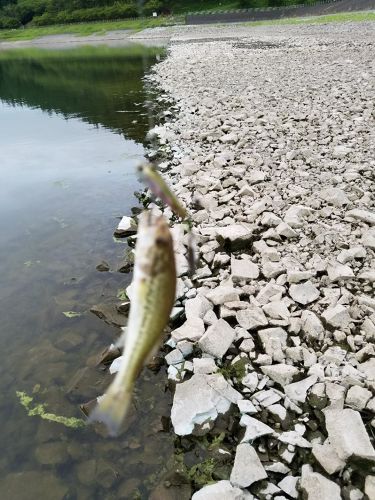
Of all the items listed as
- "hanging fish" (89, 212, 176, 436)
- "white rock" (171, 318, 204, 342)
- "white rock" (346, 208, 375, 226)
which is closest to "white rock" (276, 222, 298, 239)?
"white rock" (346, 208, 375, 226)

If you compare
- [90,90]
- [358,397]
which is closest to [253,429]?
[358,397]

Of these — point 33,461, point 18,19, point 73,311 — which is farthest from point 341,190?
point 18,19

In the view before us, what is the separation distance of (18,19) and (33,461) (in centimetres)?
14350

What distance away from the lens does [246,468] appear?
4.04 m

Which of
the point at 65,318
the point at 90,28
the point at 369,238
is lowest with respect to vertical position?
the point at 65,318

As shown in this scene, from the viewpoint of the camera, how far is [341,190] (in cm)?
831

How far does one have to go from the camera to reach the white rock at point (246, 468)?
3.96 m

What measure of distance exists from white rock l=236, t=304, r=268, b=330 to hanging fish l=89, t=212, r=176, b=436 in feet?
13.7

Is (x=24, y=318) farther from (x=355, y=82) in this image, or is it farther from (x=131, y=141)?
(x=355, y=82)

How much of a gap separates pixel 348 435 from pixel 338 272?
263 centimetres

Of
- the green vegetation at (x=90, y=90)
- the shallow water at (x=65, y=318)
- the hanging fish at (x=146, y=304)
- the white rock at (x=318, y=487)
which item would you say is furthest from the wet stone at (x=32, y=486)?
the green vegetation at (x=90, y=90)

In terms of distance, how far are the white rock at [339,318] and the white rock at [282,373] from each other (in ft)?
2.95

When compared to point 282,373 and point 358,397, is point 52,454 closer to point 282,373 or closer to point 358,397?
point 282,373

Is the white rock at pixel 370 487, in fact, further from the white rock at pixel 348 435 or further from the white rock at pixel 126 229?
the white rock at pixel 126 229
